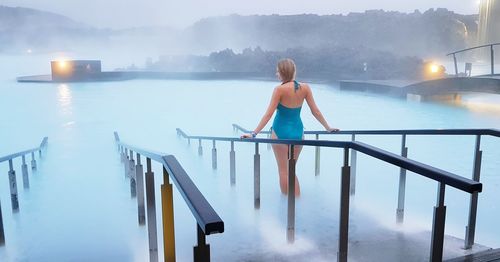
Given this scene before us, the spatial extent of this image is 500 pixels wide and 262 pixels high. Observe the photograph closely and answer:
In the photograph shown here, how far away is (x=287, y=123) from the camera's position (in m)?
4.18

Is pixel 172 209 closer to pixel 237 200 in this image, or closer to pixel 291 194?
pixel 291 194

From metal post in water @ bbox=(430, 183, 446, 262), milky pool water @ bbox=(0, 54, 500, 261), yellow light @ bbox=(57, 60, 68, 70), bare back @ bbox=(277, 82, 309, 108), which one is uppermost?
yellow light @ bbox=(57, 60, 68, 70)

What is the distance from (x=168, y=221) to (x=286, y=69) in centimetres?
252

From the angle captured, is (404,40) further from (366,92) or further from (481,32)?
(366,92)

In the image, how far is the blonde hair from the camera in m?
4.05

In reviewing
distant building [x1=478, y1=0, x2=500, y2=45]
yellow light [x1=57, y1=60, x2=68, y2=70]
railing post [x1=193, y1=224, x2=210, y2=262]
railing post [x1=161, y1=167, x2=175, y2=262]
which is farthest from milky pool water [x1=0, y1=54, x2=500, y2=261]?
distant building [x1=478, y1=0, x2=500, y2=45]

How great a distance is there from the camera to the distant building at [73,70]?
1612 inches

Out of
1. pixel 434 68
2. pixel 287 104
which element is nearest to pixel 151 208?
pixel 287 104

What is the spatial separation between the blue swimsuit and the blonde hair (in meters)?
0.27

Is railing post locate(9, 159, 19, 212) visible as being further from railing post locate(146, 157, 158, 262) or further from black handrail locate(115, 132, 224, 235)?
black handrail locate(115, 132, 224, 235)

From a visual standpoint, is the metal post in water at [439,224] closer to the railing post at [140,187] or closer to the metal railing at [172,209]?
the metal railing at [172,209]

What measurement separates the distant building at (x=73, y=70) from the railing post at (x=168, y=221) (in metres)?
43.4

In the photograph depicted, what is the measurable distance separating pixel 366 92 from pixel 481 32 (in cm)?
3435

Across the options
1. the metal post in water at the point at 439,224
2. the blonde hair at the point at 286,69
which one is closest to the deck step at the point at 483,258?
the metal post in water at the point at 439,224
